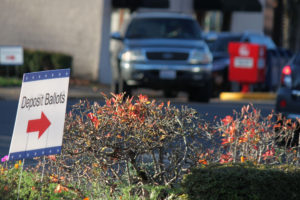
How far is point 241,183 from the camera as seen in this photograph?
194 inches

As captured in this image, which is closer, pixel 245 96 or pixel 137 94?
pixel 137 94

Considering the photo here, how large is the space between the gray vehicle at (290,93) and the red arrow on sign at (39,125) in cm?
593

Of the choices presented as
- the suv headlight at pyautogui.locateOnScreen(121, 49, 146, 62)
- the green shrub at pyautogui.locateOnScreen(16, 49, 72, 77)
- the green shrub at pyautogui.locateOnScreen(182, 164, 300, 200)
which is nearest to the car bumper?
the suv headlight at pyautogui.locateOnScreen(121, 49, 146, 62)

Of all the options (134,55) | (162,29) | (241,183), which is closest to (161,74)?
(134,55)

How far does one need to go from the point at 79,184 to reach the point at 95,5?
2022 cm

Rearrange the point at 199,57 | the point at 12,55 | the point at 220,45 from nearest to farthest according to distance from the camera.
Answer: the point at 199,57 < the point at 12,55 < the point at 220,45

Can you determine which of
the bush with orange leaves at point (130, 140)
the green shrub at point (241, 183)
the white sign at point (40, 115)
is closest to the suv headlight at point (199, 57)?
the bush with orange leaves at point (130, 140)

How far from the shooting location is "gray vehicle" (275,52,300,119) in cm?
1091

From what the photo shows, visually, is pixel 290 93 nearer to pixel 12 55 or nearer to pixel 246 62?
pixel 246 62

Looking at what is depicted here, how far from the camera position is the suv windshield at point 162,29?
1736cm

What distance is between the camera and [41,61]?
2375 centimetres

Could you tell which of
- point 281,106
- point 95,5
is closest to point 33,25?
point 95,5

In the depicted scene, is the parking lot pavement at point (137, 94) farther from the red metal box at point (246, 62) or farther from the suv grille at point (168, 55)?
the suv grille at point (168, 55)

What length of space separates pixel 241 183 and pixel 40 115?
60.6 inches
